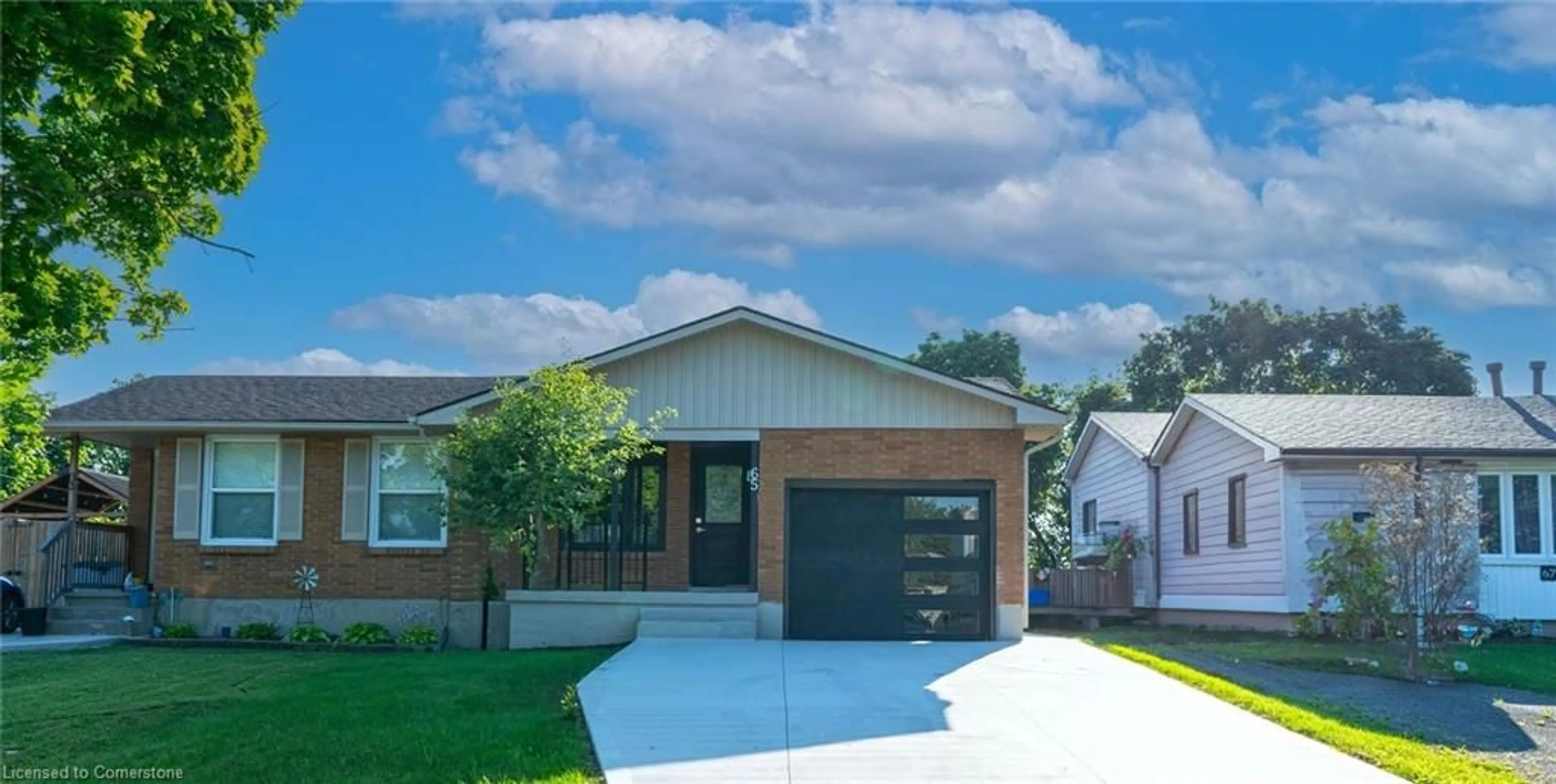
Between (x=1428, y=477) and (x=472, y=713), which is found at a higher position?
(x=1428, y=477)

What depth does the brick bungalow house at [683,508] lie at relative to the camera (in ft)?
59.6

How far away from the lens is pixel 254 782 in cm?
905

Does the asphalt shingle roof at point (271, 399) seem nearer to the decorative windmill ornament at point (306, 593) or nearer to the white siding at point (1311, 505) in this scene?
the decorative windmill ornament at point (306, 593)

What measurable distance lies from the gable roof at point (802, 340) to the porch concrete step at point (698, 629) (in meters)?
3.44

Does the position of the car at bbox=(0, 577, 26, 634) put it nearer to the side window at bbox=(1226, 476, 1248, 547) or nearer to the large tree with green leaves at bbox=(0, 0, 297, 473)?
the large tree with green leaves at bbox=(0, 0, 297, 473)

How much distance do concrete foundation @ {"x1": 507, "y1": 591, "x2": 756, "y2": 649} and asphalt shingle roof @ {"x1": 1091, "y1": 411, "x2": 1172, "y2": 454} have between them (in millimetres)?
11466

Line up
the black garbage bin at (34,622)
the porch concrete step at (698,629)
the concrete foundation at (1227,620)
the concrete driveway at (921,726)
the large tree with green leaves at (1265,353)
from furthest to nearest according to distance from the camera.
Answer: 1. the large tree with green leaves at (1265,353)
2. the concrete foundation at (1227,620)
3. the black garbage bin at (34,622)
4. the porch concrete step at (698,629)
5. the concrete driveway at (921,726)

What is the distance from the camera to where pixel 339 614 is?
19.5m

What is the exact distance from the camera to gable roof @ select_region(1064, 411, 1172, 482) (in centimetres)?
2711

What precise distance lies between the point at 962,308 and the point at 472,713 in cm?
2290

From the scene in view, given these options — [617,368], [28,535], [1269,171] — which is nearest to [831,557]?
[617,368]

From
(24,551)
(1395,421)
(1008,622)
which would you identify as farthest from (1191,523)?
(24,551)

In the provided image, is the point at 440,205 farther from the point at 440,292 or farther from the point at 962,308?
the point at 962,308

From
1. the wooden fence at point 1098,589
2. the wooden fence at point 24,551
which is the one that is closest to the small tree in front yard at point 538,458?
the wooden fence at point 24,551
